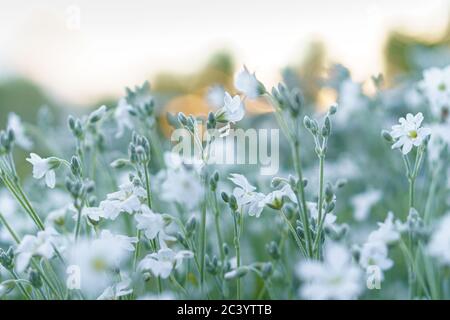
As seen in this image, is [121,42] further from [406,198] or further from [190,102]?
[190,102]

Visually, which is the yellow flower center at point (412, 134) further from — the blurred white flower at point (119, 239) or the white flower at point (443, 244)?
the blurred white flower at point (119, 239)

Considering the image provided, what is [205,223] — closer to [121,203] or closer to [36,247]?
[121,203]

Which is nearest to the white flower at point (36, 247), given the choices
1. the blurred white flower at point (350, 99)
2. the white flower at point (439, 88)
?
the white flower at point (439, 88)

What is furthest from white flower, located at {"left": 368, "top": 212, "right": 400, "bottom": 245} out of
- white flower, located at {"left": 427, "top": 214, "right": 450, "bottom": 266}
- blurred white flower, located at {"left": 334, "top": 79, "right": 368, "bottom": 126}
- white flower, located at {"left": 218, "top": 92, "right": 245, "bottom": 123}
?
blurred white flower, located at {"left": 334, "top": 79, "right": 368, "bottom": 126}

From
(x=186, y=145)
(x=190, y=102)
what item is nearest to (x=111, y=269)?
(x=186, y=145)

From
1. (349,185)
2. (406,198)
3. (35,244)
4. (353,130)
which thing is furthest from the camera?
(353,130)
